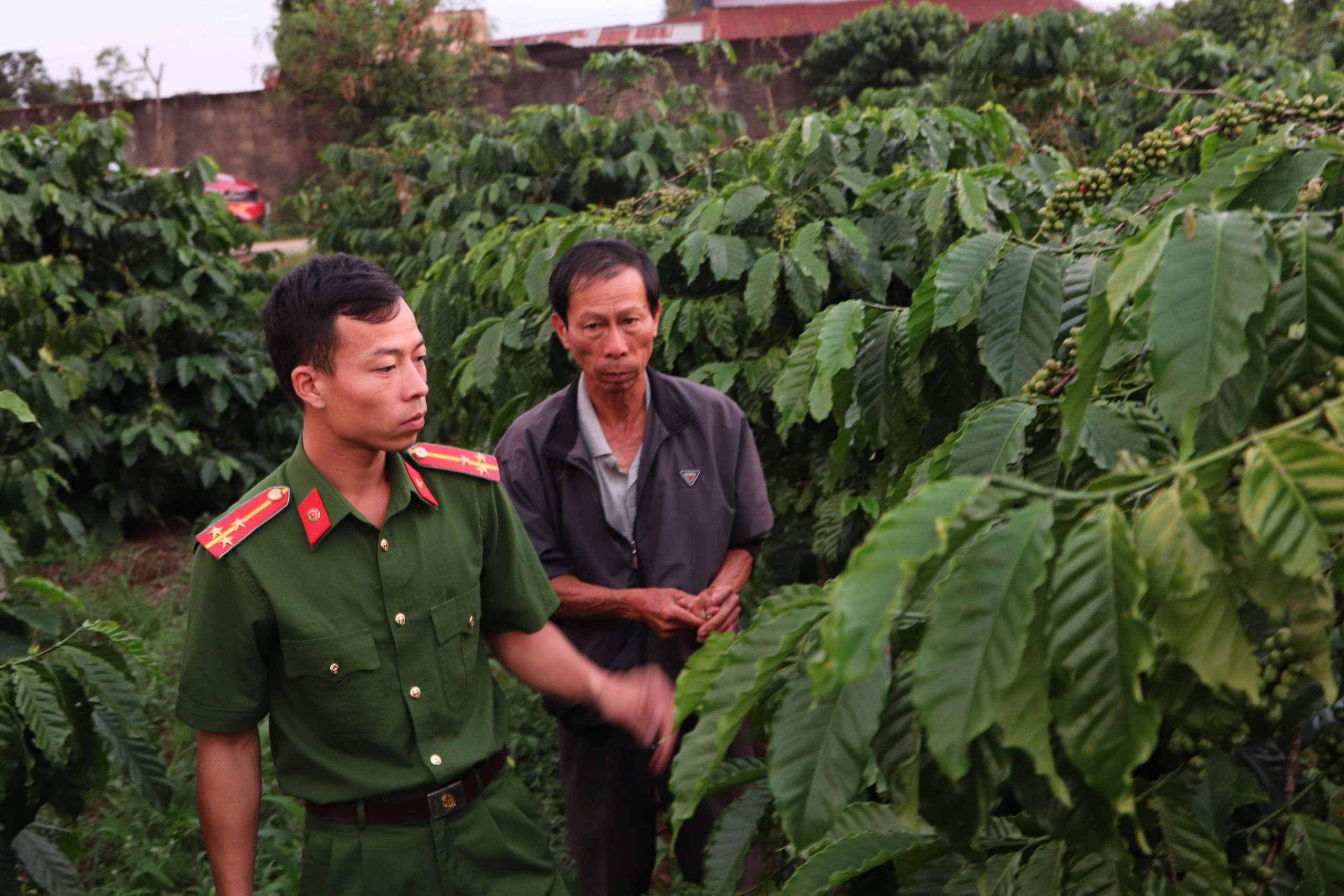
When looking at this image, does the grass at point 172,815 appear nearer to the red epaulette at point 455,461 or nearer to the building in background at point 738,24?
the red epaulette at point 455,461

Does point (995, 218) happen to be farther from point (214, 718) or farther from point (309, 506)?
point (214, 718)

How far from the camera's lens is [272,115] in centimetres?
1388

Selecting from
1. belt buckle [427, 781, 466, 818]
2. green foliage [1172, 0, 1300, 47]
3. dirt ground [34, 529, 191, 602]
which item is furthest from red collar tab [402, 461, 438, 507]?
green foliage [1172, 0, 1300, 47]

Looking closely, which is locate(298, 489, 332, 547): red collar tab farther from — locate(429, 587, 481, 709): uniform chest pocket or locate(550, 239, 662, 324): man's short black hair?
locate(550, 239, 662, 324): man's short black hair

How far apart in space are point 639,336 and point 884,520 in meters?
1.62

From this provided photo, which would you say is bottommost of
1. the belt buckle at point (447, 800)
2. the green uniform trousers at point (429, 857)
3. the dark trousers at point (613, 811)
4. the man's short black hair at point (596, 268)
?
the dark trousers at point (613, 811)

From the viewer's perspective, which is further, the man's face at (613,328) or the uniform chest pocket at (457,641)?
the man's face at (613,328)

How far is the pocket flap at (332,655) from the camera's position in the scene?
1652 mm

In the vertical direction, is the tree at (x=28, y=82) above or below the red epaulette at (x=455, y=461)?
above

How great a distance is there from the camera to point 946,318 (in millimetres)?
1266

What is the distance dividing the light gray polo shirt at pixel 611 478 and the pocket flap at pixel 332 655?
0.78 metres

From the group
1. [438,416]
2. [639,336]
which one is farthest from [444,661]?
[438,416]

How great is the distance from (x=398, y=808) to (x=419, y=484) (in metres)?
0.48

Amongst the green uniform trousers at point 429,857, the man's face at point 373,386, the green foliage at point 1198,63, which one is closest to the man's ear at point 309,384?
the man's face at point 373,386
